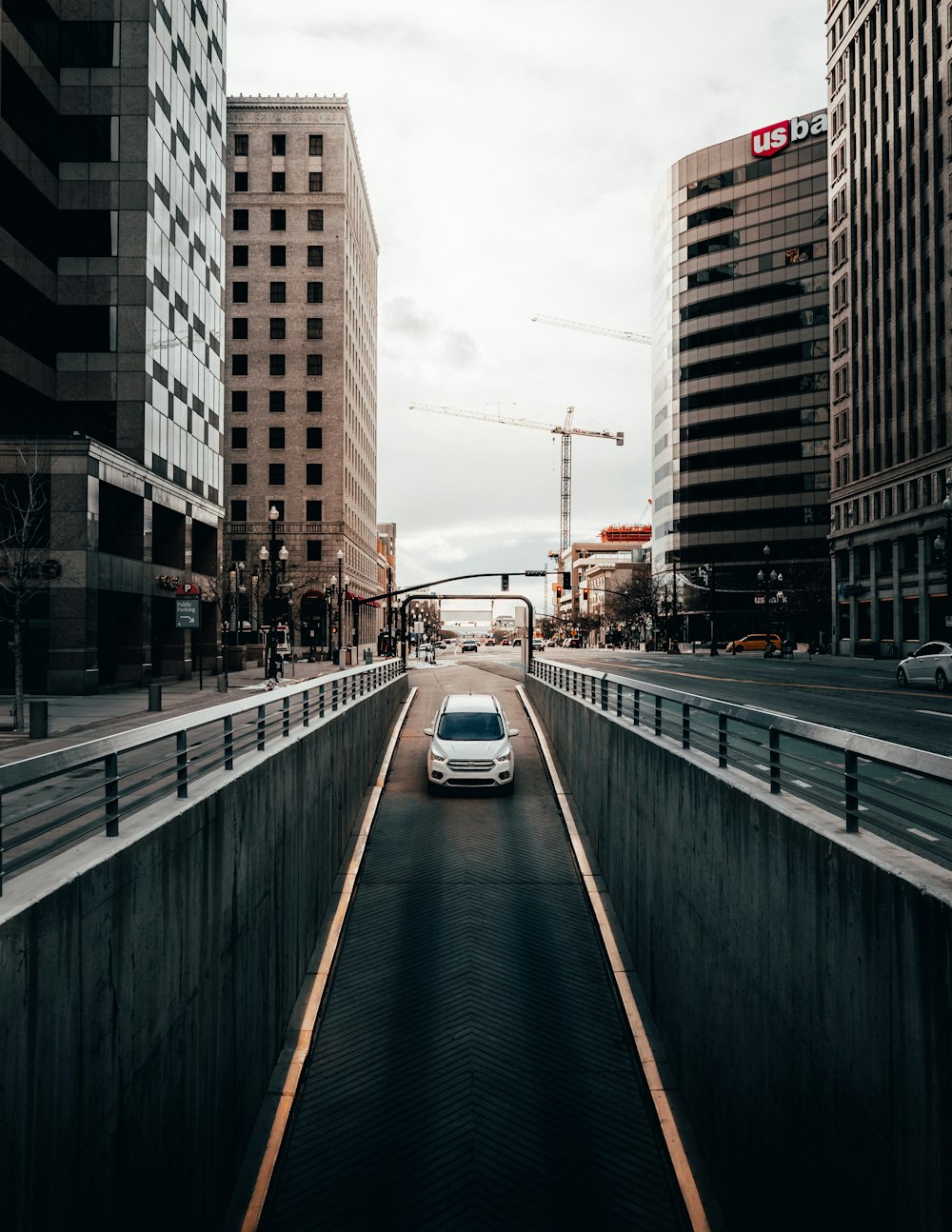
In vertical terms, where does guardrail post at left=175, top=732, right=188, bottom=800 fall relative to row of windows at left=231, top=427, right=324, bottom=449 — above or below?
below

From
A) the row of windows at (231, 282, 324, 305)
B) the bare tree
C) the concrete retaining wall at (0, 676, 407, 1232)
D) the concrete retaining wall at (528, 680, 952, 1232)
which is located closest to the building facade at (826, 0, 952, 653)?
the concrete retaining wall at (528, 680, 952, 1232)

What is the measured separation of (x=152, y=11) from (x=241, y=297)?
141 feet

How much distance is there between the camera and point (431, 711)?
32969mm

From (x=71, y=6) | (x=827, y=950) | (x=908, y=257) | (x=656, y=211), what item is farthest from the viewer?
(x=656, y=211)

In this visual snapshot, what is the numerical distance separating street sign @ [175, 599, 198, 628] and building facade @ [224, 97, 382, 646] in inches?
1820

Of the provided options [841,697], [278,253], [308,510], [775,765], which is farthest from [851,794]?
[278,253]

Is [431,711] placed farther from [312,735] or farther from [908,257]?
[908,257]

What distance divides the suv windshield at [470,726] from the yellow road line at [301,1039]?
11.4 feet

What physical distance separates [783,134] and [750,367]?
2344 centimetres

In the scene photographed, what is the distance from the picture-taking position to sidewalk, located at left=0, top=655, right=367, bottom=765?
17891 mm

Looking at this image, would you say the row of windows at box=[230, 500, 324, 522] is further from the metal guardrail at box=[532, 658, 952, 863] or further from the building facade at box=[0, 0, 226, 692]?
the metal guardrail at box=[532, 658, 952, 863]

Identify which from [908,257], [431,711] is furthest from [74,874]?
[908,257]

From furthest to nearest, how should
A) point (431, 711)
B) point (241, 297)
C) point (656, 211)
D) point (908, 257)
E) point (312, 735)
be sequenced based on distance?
point (656, 211), point (241, 297), point (908, 257), point (431, 711), point (312, 735)

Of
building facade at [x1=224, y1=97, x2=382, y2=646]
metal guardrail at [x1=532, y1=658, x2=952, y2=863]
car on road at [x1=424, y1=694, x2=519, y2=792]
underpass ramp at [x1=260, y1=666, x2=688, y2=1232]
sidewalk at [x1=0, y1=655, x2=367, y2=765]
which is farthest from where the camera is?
building facade at [x1=224, y1=97, x2=382, y2=646]
